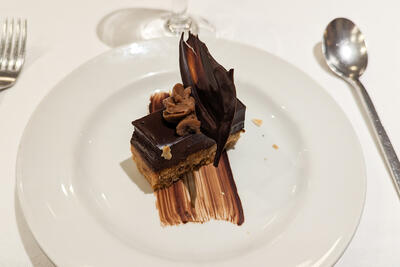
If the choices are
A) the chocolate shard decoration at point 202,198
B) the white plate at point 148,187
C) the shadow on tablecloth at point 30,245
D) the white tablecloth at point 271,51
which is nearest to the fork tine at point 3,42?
the white tablecloth at point 271,51

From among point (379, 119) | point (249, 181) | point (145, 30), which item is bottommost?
point (249, 181)

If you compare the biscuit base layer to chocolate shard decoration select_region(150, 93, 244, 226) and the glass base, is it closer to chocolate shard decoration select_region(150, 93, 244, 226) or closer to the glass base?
chocolate shard decoration select_region(150, 93, 244, 226)

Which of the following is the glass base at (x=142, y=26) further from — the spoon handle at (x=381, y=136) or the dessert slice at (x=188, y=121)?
the spoon handle at (x=381, y=136)

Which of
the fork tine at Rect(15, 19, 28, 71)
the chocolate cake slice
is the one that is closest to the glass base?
the fork tine at Rect(15, 19, 28, 71)

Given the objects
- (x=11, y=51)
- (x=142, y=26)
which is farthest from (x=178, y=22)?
(x=11, y=51)

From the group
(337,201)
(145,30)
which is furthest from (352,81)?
(145,30)

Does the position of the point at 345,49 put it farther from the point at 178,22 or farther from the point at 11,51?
the point at 11,51

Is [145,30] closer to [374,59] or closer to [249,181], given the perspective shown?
[249,181]

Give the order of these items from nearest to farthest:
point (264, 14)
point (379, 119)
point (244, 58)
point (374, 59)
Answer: point (379, 119) < point (244, 58) < point (374, 59) < point (264, 14)
